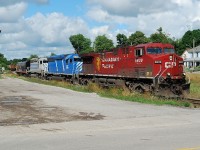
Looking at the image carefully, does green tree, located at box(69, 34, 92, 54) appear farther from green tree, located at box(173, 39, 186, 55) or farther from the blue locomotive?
the blue locomotive

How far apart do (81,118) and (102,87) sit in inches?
740

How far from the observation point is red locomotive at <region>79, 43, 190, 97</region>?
1035 inches

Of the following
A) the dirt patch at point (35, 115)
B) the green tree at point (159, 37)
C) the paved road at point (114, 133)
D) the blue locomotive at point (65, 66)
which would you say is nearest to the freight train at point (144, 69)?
the blue locomotive at point (65, 66)

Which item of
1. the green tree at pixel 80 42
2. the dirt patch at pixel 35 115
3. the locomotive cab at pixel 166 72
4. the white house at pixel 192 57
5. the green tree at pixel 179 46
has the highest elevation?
the green tree at pixel 80 42

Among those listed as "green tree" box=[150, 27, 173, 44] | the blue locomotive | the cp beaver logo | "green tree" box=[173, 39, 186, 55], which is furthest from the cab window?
"green tree" box=[173, 39, 186, 55]

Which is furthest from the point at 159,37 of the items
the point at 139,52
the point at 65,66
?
the point at 139,52

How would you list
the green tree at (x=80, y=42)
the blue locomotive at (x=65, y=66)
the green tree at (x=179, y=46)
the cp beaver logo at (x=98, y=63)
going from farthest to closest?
the green tree at (x=80, y=42) < the green tree at (x=179, y=46) < the blue locomotive at (x=65, y=66) < the cp beaver logo at (x=98, y=63)

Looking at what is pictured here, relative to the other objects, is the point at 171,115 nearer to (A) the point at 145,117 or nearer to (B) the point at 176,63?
(A) the point at 145,117

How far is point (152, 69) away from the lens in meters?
26.5

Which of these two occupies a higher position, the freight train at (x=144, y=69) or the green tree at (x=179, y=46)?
the green tree at (x=179, y=46)

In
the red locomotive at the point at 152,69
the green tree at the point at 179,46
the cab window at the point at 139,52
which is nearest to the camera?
the red locomotive at the point at 152,69

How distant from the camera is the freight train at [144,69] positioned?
26.4m

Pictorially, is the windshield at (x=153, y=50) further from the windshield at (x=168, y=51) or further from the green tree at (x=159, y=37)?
the green tree at (x=159, y=37)

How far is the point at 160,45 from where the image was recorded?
27.6 metres
